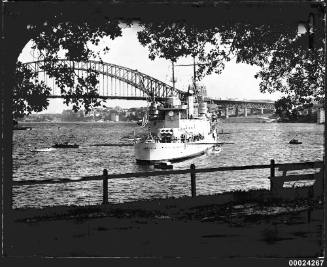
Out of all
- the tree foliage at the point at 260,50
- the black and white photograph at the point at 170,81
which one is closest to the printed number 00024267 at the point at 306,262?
the black and white photograph at the point at 170,81

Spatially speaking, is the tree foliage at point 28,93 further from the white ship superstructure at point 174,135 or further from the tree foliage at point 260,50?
the white ship superstructure at point 174,135

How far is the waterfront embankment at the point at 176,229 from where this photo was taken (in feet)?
26.8

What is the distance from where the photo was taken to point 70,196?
23.9 meters

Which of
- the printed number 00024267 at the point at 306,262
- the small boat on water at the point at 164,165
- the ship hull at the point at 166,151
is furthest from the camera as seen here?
the ship hull at the point at 166,151

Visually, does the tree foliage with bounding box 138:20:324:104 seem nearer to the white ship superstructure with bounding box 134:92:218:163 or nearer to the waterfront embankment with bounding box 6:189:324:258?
the waterfront embankment with bounding box 6:189:324:258

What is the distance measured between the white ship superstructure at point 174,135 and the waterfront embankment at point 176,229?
31.4 m

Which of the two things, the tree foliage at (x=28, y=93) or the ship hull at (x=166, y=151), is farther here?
the ship hull at (x=166, y=151)

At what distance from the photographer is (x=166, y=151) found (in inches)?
1834

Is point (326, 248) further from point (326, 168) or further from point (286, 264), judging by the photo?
point (326, 168)

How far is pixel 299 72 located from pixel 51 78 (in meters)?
5.29

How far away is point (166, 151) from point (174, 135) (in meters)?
1.74

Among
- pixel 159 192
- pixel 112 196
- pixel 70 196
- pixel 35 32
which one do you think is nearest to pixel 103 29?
pixel 35 32

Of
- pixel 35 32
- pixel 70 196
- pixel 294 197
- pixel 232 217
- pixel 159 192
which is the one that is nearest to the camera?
pixel 35 32

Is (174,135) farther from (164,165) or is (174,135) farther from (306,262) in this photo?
(306,262)
